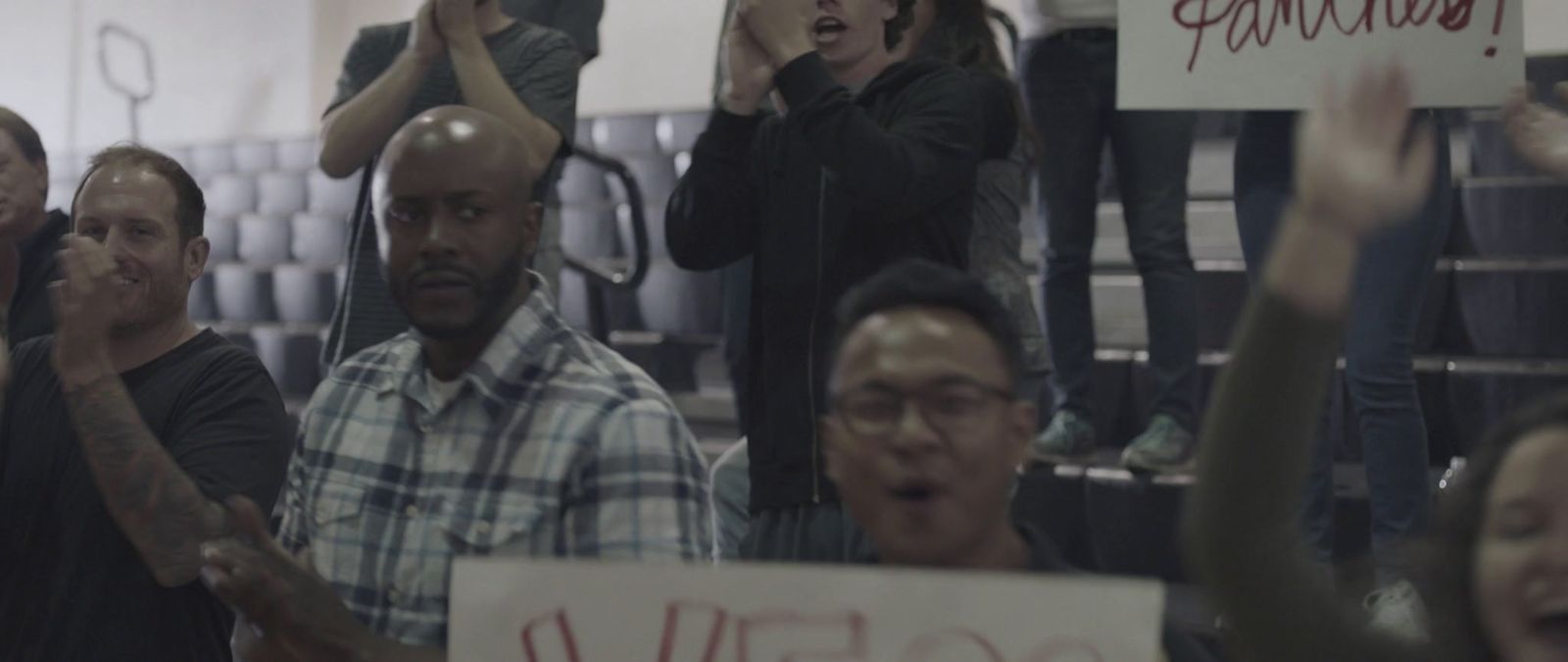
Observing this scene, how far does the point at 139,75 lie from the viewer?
32.8 feet

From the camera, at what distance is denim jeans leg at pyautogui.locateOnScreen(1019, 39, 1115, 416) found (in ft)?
11.3

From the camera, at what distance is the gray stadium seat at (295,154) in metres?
7.99

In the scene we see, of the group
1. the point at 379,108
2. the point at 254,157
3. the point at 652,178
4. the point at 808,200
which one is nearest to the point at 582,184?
the point at 652,178

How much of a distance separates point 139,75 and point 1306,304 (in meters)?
9.46

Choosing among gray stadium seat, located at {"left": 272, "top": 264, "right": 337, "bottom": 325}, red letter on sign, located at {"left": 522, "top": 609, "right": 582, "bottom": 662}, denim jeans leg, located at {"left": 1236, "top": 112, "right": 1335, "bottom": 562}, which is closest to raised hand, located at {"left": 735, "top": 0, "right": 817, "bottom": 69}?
denim jeans leg, located at {"left": 1236, "top": 112, "right": 1335, "bottom": 562}

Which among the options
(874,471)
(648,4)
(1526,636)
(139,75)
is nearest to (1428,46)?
(874,471)

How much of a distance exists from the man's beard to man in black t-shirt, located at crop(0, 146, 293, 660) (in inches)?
16.3

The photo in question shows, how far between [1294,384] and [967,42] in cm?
162

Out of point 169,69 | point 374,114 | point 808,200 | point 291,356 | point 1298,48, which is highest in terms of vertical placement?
point 169,69

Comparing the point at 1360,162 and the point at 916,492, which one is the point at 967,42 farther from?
the point at 1360,162

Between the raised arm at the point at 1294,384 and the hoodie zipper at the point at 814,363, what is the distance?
98 centimetres

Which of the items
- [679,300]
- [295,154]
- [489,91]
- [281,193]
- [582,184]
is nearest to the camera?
[489,91]

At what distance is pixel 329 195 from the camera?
23.6 feet

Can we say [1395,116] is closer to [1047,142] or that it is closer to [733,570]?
[733,570]
